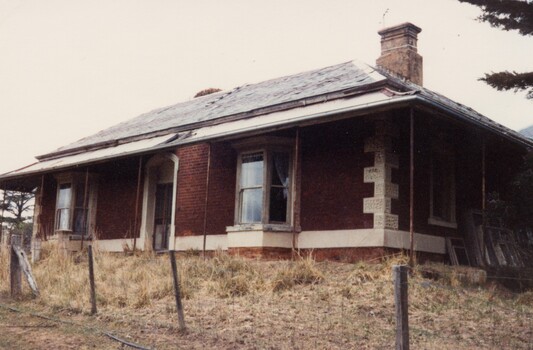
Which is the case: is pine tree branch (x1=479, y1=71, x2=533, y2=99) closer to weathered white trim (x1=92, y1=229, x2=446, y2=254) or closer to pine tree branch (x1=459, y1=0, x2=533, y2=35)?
pine tree branch (x1=459, y1=0, x2=533, y2=35)

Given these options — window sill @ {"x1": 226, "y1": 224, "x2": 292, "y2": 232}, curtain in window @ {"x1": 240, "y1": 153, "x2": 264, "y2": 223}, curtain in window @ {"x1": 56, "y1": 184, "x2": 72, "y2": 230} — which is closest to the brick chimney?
curtain in window @ {"x1": 240, "y1": 153, "x2": 264, "y2": 223}

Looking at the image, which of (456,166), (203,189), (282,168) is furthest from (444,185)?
(203,189)

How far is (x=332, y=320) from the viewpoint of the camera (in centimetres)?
723

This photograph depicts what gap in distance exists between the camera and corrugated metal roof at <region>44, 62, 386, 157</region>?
1248 cm

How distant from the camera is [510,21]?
36.3ft

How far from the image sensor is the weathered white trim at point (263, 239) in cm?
1188

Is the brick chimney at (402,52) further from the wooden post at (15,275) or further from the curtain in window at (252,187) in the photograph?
the wooden post at (15,275)

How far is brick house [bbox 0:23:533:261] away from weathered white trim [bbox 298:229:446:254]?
0.07ft

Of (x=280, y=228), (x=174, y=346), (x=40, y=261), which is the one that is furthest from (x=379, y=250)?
(x=40, y=261)

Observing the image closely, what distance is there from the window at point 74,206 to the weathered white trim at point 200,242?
4265mm

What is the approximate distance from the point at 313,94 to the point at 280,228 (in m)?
2.75

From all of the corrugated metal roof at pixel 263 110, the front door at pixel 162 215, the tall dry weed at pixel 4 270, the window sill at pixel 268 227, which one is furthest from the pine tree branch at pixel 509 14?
the tall dry weed at pixel 4 270

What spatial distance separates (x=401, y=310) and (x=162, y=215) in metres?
11.7

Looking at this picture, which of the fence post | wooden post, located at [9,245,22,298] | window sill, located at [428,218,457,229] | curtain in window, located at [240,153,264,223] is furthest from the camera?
curtain in window, located at [240,153,264,223]
